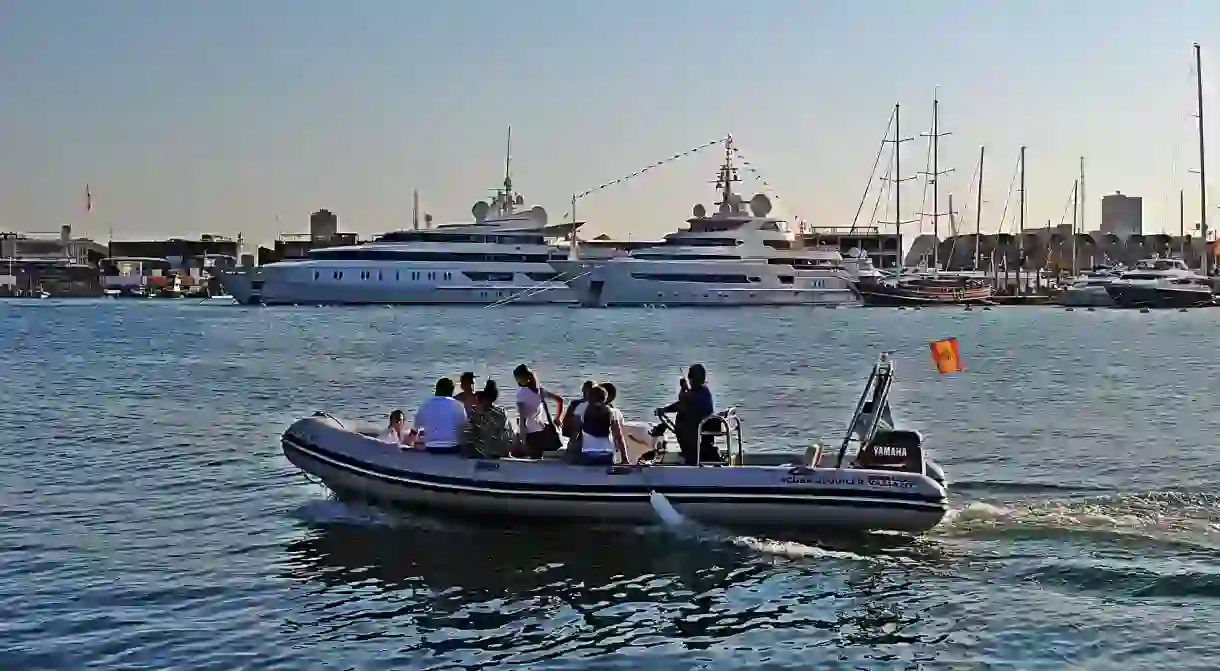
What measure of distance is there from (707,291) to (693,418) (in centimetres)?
8204

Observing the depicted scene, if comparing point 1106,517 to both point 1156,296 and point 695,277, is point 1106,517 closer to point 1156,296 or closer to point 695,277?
point 695,277

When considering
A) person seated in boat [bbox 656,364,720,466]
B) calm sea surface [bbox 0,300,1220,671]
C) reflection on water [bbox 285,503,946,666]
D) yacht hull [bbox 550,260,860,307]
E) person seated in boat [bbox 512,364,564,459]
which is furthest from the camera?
yacht hull [bbox 550,260,860,307]

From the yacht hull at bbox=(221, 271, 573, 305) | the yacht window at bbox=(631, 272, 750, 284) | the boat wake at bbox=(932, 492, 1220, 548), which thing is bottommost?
the boat wake at bbox=(932, 492, 1220, 548)

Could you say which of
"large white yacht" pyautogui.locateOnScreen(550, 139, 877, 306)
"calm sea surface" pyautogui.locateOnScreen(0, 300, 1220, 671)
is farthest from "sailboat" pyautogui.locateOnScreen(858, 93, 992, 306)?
"calm sea surface" pyautogui.locateOnScreen(0, 300, 1220, 671)

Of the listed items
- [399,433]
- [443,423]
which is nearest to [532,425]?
[443,423]

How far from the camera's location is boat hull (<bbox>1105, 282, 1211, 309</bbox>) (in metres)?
94.6

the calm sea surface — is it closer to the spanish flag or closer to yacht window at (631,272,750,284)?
the spanish flag

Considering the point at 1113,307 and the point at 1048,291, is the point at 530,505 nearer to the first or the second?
the point at 1113,307

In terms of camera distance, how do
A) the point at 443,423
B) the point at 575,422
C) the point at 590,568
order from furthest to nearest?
1. the point at 443,423
2. the point at 575,422
3. the point at 590,568

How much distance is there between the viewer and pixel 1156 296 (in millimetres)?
95625

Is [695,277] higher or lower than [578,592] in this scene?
higher

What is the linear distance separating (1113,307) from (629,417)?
82185 mm

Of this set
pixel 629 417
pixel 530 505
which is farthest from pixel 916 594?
pixel 629 417

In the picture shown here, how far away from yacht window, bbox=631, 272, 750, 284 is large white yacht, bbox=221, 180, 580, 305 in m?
6.82
